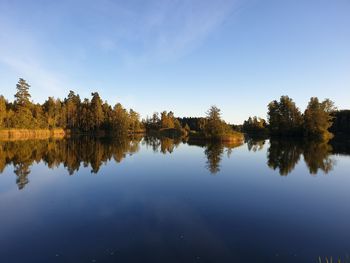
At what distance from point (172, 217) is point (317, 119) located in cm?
9149

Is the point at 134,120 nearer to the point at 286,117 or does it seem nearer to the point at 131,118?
the point at 131,118

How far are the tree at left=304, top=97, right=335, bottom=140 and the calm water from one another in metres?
71.6

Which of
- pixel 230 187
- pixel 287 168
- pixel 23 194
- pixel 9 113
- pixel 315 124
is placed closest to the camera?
pixel 23 194

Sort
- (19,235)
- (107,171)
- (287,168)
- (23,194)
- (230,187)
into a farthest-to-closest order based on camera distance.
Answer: (287,168) → (107,171) → (230,187) → (23,194) → (19,235)

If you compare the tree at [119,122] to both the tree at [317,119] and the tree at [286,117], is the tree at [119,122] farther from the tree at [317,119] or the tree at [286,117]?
the tree at [317,119]

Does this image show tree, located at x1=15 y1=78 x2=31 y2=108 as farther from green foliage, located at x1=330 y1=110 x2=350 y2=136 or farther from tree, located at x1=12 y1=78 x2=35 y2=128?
green foliage, located at x1=330 y1=110 x2=350 y2=136

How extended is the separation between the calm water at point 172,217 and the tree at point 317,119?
235 feet

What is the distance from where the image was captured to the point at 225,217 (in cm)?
1420

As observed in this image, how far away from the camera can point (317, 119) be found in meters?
89.8

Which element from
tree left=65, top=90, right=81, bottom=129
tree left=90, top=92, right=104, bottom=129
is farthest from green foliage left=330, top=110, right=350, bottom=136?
tree left=65, top=90, right=81, bottom=129

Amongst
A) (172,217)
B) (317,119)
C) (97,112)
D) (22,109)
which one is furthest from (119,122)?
(172,217)

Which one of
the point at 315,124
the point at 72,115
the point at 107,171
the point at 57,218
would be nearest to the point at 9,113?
the point at 72,115

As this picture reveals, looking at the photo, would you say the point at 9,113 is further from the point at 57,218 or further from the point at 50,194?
the point at 57,218

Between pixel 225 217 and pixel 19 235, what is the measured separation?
10.3 metres
